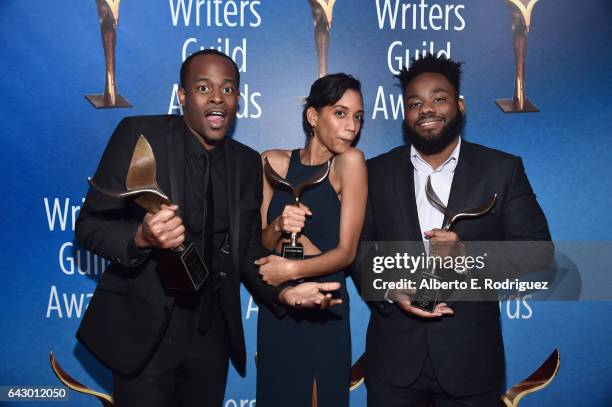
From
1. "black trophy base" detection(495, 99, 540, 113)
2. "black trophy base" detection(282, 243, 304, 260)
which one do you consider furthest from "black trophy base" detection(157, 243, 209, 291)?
"black trophy base" detection(495, 99, 540, 113)

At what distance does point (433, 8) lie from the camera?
2.82 meters

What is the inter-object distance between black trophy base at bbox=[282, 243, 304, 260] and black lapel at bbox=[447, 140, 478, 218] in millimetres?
648

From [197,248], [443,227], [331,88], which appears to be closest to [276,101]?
[331,88]

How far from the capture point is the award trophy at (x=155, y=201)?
165 centimetres

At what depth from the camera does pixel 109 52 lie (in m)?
2.79

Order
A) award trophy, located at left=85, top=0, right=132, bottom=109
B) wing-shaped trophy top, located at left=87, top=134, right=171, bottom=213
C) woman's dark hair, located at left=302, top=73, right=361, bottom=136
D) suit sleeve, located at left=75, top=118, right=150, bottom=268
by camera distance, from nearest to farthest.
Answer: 1. wing-shaped trophy top, located at left=87, top=134, right=171, bottom=213
2. suit sleeve, located at left=75, top=118, right=150, bottom=268
3. woman's dark hair, located at left=302, top=73, right=361, bottom=136
4. award trophy, located at left=85, top=0, right=132, bottom=109

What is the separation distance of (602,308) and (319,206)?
1852mm

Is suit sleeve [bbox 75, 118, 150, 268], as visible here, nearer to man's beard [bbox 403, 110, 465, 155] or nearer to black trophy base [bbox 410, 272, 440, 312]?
black trophy base [bbox 410, 272, 440, 312]

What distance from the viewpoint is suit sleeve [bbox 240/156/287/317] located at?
7.35 feet

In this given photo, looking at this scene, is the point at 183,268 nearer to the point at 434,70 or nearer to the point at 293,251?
the point at 293,251

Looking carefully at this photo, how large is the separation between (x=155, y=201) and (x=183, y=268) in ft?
0.82

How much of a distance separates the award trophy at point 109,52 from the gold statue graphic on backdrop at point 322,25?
1083 mm

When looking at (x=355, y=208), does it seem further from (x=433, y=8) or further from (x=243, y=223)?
(x=433, y=8)

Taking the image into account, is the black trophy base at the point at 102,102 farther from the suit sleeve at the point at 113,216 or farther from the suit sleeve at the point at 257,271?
the suit sleeve at the point at 257,271
